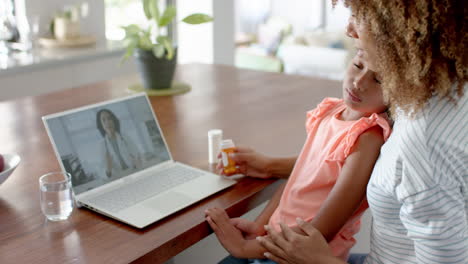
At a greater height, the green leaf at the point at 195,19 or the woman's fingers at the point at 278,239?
the green leaf at the point at 195,19

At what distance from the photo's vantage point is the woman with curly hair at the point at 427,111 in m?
0.91

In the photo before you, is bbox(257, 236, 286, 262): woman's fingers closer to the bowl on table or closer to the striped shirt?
the striped shirt

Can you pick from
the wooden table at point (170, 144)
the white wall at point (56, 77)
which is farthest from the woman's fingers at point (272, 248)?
the white wall at point (56, 77)

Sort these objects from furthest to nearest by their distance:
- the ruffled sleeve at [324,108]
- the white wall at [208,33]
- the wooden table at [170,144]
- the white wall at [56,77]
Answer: the white wall at [208,33], the white wall at [56,77], the ruffled sleeve at [324,108], the wooden table at [170,144]

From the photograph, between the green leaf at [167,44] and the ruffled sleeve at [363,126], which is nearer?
the ruffled sleeve at [363,126]

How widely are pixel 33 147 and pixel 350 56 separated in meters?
0.94

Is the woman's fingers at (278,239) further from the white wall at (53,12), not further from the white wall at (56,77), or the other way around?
the white wall at (53,12)

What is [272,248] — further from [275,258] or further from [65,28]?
[65,28]

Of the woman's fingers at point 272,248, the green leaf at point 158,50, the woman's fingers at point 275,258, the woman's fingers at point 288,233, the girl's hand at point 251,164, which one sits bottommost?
the woman's fingers at point 275,258

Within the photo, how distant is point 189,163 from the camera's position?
A: 154cm

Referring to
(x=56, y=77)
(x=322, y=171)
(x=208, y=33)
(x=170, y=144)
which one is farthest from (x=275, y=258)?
(x=208, y=33)

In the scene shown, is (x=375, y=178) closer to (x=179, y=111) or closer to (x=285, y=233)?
(x=285, y=233)

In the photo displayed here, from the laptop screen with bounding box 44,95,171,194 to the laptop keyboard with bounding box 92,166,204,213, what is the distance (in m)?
0.04

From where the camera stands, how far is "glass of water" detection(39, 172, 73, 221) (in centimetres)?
120
